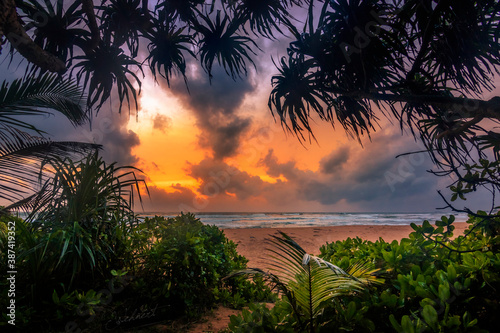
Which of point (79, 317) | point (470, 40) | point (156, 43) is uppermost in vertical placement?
point (156, 43)

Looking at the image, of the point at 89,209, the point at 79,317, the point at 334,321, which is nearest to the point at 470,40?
the point at 334,321

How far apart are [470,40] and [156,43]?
4.50 meters

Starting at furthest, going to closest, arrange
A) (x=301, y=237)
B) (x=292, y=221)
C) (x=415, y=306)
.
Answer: (x=292, y=221) < (x=301, y=237) < (x=415, y=306)

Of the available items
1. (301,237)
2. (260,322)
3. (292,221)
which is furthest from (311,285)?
(292,221)

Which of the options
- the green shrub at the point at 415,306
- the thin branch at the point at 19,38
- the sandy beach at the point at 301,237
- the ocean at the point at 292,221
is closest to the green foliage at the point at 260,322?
the green shrub at the point at 415,306

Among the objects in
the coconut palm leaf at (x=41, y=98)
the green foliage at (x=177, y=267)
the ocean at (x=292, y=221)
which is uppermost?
the coconut palm leaf at (x=41, y=98)

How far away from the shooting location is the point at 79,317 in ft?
8.46

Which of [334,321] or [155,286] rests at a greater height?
[334,321]

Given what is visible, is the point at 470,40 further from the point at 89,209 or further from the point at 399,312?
the point at 89,209

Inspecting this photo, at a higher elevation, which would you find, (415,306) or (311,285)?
(311,285)

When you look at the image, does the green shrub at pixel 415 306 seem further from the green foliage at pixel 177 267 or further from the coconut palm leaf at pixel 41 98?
the coconut palm leaf at pixel 41 98

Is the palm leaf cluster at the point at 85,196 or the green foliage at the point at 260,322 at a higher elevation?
the palm leaf cluster at the point at 85,196

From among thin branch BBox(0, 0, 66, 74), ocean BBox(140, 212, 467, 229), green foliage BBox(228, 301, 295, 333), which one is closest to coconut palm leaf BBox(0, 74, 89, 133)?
thin branch BBox(0, 0, 66, 74)

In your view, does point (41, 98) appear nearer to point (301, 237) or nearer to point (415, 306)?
point (415, 306)
